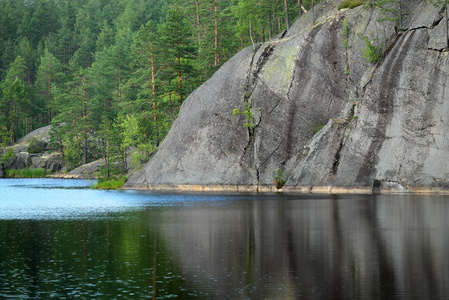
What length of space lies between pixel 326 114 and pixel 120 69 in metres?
73.9

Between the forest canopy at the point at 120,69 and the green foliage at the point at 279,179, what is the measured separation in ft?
66.1

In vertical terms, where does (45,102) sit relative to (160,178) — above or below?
above

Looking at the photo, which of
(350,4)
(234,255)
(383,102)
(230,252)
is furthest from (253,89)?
(234,255)

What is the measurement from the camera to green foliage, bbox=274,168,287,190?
73.3 metres

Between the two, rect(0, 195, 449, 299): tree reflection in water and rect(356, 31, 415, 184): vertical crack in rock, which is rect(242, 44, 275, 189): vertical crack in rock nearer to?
rect(356, 31, 415, 184): vertical crack in rock

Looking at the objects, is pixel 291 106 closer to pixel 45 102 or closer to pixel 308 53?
pixel 308 53

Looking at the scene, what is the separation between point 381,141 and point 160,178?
1133 inches

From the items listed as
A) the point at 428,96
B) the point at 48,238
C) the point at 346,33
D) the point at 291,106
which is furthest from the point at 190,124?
the point at 48,238

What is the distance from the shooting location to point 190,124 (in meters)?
80.8

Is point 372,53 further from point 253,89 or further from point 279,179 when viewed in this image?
point 279,179

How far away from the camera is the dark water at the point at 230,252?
19.9 m

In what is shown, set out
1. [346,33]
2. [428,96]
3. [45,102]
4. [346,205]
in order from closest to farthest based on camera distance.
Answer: [346,205], [428,96], [346,33], [45,102]

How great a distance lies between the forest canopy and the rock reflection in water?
4494cm

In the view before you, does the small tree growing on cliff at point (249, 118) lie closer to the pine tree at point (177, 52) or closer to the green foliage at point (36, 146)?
the pine tree at point (177, 52)
